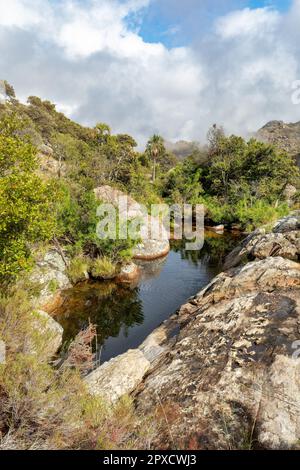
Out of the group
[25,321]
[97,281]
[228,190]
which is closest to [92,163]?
[97,281]

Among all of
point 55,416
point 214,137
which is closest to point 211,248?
point 55,416

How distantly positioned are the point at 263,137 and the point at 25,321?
79825 mm

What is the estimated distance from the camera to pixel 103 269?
17.6 m

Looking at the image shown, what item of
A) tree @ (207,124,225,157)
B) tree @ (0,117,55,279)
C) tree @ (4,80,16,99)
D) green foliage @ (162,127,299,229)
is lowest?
tree @ (0,117,55,279)

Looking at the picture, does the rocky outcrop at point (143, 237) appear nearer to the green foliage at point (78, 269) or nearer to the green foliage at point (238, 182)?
the green foliage at point (78, 269)

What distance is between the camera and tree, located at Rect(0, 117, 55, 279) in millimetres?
7473

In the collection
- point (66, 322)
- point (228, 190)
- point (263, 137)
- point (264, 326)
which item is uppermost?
point (263, 137)

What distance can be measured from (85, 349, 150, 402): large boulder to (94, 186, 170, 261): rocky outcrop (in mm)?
14269

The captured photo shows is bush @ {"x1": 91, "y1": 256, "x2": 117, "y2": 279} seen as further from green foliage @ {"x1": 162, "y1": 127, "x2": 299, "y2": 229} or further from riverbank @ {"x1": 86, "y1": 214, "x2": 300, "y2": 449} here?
green foliage @ {"x1": 162, "y1": 127, "x2": 299, "y2": 229}

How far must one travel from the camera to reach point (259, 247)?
1448 cm

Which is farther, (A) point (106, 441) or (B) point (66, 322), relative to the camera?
(B) point (66, 322)

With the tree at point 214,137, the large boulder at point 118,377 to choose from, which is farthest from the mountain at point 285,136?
the large boulder at point 118,377

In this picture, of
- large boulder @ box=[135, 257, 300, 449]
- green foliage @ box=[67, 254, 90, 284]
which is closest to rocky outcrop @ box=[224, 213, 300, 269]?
large boulder @ box=[135, 257, 300, 449]
